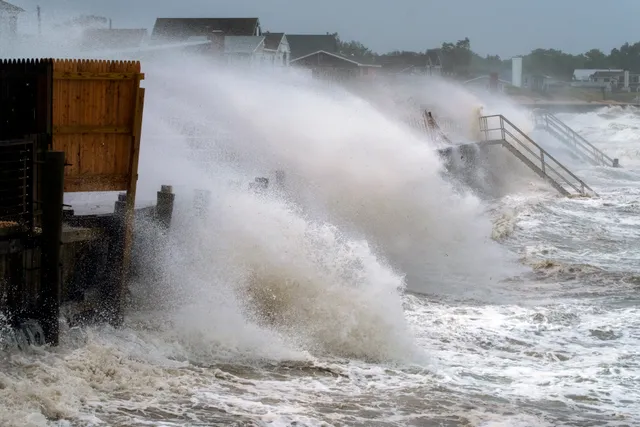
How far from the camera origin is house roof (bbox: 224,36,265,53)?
60.9 metres

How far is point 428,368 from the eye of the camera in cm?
1171

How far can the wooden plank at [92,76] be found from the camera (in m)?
11.5

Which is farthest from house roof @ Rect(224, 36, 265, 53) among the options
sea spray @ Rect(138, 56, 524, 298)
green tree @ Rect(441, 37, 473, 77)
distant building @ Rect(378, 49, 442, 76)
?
green tree @ Rect(441, 37, 473, 77)

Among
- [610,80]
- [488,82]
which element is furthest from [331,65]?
[610,80]

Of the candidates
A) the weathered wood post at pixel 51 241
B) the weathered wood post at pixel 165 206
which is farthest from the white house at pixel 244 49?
the weathered wood post at pixel 51 241

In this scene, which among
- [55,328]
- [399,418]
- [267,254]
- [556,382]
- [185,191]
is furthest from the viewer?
[185,191]

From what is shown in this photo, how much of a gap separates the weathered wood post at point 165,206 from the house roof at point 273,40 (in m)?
53.4

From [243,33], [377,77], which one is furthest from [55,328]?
[377,77]

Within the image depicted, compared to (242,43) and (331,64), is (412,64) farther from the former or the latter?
(242,43)

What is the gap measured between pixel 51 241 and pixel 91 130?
6.31 feet

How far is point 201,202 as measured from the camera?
14.6 m

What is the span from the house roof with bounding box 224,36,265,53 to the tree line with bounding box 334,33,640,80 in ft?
237

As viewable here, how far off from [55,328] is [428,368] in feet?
14.7

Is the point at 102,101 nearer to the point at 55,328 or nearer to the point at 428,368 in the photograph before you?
the point at 55,328
